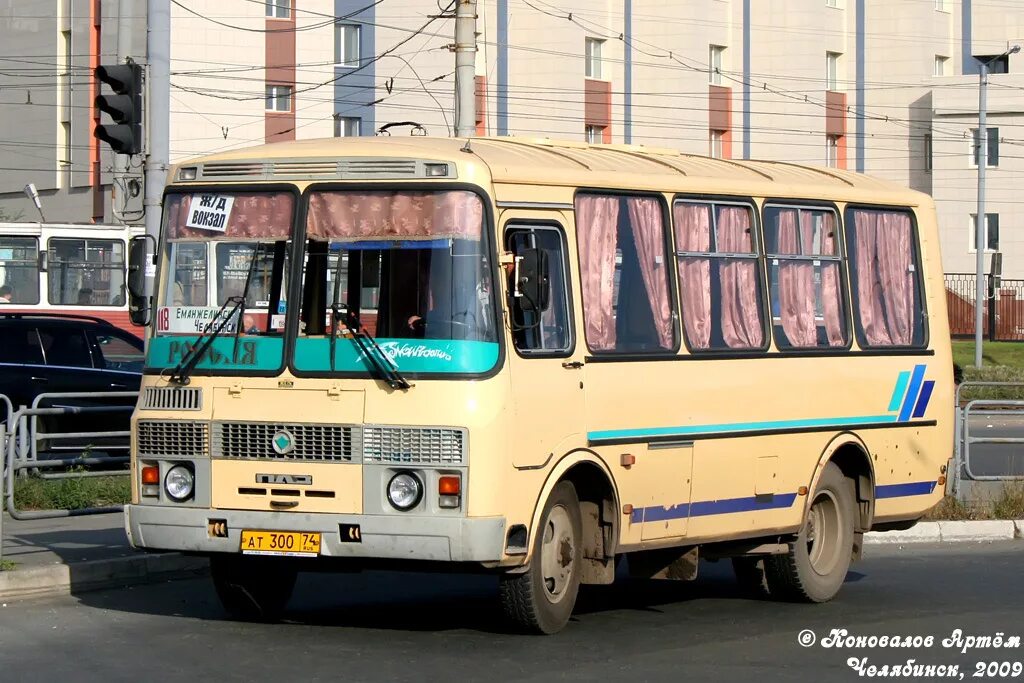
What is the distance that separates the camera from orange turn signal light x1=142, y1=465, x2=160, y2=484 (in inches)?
396

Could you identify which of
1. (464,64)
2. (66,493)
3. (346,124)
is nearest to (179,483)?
(66,493)

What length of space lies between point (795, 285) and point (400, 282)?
3695 millimetres

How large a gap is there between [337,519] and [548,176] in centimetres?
238

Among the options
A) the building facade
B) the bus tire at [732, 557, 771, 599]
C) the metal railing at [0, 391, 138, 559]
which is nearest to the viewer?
the bus tire at [732, 557, 771, 599]

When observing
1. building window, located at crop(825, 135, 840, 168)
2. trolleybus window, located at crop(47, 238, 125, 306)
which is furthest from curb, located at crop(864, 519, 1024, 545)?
building window, located at crop(825, 135, 840, 168)

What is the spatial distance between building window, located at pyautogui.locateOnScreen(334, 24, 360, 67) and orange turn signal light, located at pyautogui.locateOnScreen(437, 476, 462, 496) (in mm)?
42315

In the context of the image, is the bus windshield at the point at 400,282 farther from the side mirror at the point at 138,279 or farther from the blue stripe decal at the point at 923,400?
the blue stripe decal at the point at 923,400

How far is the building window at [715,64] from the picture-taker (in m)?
58.3

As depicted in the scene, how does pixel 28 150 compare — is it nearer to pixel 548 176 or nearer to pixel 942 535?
pixel 942 535

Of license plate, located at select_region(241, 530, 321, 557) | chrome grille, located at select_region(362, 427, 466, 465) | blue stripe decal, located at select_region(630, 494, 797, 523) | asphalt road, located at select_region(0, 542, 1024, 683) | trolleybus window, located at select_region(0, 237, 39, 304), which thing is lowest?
asphalt road, located at select_region(0, 542, 1024, 683)

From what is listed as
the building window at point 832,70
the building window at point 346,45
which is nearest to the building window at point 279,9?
the building window at point 346,45

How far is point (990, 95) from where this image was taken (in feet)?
207

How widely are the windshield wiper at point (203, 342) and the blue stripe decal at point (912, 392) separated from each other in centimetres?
538

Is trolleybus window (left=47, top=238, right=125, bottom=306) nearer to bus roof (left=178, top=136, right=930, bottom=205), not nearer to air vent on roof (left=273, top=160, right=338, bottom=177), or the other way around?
bus roof (left=178, top=136, right=930, bottom=205)
